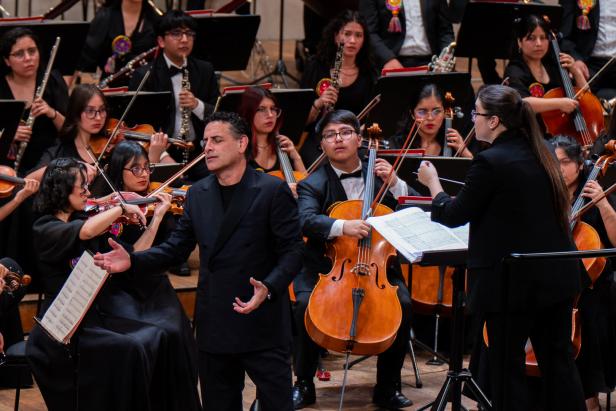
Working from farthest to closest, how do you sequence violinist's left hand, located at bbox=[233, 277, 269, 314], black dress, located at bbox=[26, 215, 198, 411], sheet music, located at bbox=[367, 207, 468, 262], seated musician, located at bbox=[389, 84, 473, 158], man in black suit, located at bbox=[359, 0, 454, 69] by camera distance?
man in black suit, located at bbox=[359, 0, 454, 69] → seated musician, located at bbox=[389, 84, 473, 158] → black dress, located at bbox=[26, 215, 198, 411] → sheet music, located at bbox=[367, 207, 468, 262] → violinist's left hand, located at bbox=[233, 277, 269, 314]

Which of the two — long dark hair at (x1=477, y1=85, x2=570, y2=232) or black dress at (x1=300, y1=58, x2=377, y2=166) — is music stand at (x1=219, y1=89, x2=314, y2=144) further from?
long dark hair at (x1=477, y1=85, x2=570, y2=232)

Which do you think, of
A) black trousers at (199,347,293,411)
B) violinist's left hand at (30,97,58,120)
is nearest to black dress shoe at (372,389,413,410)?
black trousers at (199,347,293,411)

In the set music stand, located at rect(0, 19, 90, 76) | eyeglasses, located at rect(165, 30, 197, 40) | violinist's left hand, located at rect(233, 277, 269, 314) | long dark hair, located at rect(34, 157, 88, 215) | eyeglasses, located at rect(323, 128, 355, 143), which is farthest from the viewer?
eyeglasses, located at rect(165, 30, 197, 40)

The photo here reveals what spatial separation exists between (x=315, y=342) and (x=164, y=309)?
0.60 metres

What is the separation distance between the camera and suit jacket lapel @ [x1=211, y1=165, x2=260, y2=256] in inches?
142

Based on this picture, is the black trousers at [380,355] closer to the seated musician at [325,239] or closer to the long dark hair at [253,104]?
the seated musician at [325,239]

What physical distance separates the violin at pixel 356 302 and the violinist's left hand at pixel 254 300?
785 millimetres

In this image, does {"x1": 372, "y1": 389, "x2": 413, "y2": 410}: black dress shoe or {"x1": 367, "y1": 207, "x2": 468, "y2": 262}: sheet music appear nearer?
{"x1": 367, "y1": 207, "x2": 468, "y2": 262}: sheet music

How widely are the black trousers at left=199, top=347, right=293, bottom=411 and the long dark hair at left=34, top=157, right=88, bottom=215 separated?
35.9 inches

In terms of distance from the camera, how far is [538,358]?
3773 millimetres

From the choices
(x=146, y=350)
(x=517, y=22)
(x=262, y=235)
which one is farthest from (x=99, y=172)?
(x=517, y=22)

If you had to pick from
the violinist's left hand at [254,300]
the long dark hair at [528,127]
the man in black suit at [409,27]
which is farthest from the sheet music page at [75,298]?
the man in black suit at [409,27]

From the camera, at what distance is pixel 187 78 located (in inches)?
228

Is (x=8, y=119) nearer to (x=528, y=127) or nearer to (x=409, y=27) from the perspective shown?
(x=528, y=127)
